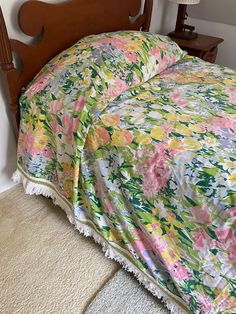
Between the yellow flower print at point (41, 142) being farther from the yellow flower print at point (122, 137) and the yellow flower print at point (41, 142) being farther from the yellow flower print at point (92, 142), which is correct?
the yellow flower print at point (122, 137)

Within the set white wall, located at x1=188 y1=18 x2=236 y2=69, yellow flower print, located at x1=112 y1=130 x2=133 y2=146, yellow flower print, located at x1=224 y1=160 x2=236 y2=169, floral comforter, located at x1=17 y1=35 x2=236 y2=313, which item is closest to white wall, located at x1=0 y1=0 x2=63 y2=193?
floral comforter, located at x1=17 y1=35 x2=236 y2=313

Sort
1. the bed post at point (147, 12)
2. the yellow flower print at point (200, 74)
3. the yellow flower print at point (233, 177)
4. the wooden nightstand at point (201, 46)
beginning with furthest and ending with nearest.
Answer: the wooden nightstand at point (201, 46)
the bed post at point (147, 12)
the yellow flower print at point (200, 74)
the yellow flower print at point (233, 177)

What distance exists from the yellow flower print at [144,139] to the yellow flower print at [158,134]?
2cm

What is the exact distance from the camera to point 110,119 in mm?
1284

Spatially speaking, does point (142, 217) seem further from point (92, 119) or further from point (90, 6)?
point (90, 6)

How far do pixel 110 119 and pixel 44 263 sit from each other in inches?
28.3

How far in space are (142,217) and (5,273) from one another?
67 cm

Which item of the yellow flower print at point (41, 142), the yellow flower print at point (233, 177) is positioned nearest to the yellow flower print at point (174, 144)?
the yellow flower print at point (233, 177)

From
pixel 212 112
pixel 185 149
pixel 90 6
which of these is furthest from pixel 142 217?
pixel 90 6

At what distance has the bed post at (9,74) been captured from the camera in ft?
4.37

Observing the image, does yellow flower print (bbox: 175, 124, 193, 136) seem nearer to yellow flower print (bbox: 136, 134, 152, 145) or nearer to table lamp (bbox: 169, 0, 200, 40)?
yellow flower print (bbox: 136, 134, 152, 145)

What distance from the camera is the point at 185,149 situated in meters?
1.14

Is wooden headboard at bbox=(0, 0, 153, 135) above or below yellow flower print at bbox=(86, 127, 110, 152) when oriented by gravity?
above

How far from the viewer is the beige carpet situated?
1276 millimetres
